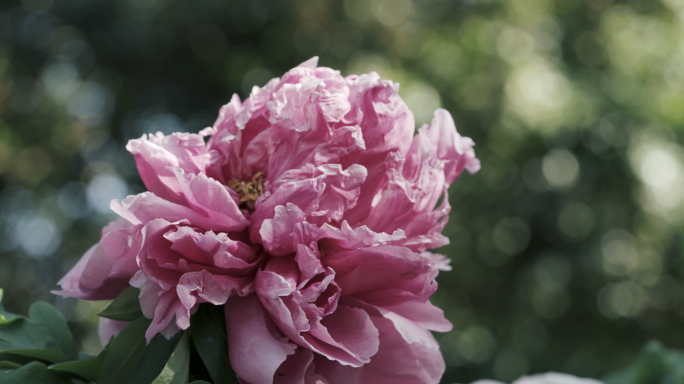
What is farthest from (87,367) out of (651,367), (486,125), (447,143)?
(486,125)

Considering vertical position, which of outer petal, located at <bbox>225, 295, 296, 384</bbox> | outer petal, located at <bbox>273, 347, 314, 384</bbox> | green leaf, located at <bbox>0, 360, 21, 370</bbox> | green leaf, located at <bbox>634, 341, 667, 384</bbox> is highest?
outer petal, located at <bbox>225, 295, 296, 384</bbox>

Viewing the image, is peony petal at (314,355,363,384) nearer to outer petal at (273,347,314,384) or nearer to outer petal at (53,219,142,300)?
outer petal at (273,347,314,384)

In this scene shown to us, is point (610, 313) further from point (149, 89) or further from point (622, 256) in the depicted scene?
point (149, 89)

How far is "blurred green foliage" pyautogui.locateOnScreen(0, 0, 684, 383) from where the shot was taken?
13.1 ft

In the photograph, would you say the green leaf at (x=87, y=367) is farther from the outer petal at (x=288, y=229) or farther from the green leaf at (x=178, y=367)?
the outer petal at (x=288, y=229)

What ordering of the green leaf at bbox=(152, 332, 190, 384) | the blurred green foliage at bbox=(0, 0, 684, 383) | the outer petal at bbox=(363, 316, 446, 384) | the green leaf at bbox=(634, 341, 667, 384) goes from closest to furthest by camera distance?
the green leaf at bbox=(152, 332, 190, 384), the outer petal at bbox=(363, 316, 446, 384), the green leaf at bbox=(634, 341, 667, 384), the blurred green foliage at bbox=(0, 0, 684, 383)

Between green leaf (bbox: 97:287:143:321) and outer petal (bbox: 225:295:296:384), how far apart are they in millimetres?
105

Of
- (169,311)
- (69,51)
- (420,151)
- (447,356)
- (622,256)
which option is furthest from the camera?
(69,51)

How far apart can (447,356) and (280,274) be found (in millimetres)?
3974

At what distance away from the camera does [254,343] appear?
541 millimetres

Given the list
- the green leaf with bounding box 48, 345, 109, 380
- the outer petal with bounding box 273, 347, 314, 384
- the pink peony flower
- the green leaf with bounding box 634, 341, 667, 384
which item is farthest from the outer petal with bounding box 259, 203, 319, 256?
the green leaf with bounding box 634, 341, 667, 384

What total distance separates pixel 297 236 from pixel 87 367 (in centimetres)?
26

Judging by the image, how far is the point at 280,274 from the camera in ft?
1.84

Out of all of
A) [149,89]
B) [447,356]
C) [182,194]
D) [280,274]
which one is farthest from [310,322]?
[149,89]
